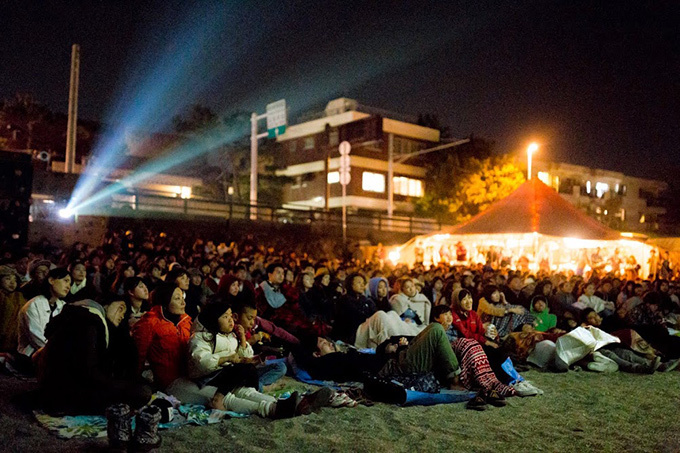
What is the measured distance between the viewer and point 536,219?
15.8 meters

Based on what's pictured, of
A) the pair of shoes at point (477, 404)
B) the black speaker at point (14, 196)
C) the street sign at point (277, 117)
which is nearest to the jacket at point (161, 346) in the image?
the pair of shoes at point (477, 404)

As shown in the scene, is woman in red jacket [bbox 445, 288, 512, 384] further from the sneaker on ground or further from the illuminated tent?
the illuminated tent

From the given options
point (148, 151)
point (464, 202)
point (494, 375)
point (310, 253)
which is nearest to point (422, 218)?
point (464, 202)

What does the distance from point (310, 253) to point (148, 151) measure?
42.3ft

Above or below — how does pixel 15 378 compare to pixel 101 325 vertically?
below

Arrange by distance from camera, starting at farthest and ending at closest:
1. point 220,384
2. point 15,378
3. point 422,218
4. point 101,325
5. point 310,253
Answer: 1. point 422,218
2. point 310,253
3. point 15,378
4. point 220,384
5. point 101,325

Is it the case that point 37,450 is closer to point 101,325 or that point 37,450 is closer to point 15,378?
point 101,325

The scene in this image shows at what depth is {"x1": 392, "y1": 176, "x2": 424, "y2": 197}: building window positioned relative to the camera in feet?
105

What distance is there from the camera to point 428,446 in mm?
3932

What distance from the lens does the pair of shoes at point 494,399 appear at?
16.6 ft

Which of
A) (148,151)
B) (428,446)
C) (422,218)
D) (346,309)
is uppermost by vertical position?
(148,151)

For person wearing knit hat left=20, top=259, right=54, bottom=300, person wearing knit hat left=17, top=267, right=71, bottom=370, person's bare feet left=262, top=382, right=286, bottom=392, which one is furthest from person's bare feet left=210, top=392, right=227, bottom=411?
person wearing knit hat left=20, top=259, right=54, bottom=300

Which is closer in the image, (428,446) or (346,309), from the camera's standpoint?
(428,446)

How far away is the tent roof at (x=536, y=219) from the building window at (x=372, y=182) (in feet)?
46.4
